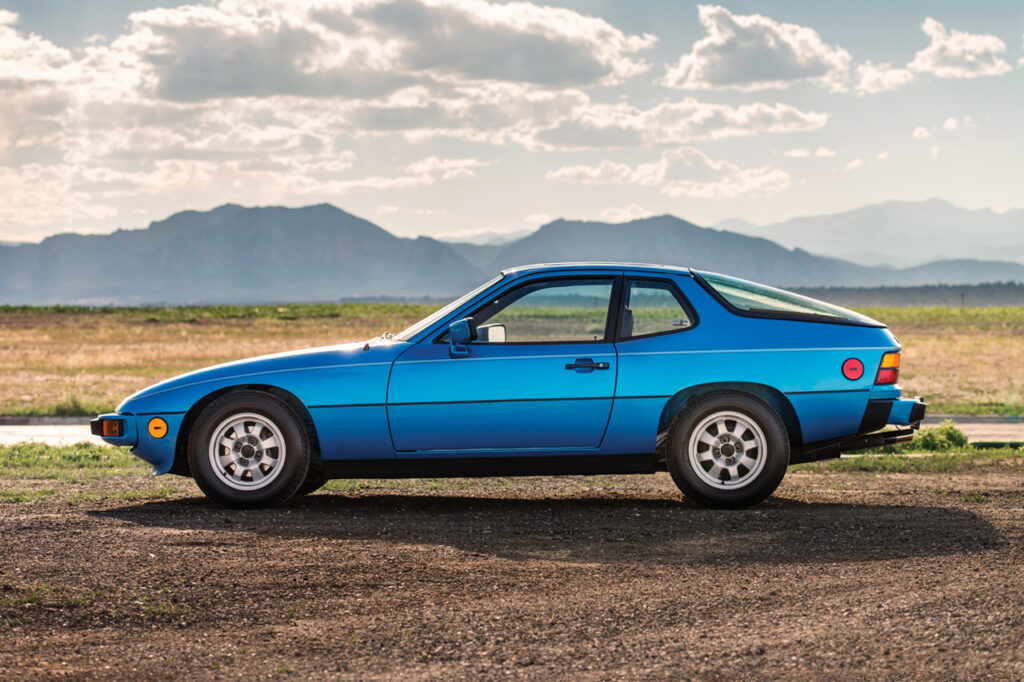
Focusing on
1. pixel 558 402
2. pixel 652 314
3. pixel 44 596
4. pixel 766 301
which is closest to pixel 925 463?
pixel 766 301

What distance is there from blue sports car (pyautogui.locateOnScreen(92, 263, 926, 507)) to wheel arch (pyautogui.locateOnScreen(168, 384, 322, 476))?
0.01m

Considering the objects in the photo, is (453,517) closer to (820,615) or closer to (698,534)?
(698,534)

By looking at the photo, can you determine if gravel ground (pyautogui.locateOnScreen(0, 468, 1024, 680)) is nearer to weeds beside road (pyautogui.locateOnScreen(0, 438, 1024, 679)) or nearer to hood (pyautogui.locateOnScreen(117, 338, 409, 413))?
weeds beside road (pyautogui.locateOnScreen(0, 438, 1024, 679))

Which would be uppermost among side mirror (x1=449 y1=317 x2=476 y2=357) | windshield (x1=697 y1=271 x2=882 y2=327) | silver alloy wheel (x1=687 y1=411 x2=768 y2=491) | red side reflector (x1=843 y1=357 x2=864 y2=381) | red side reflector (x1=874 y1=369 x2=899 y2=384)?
windshield (x1=697 y1=271 x2=882 y2=327)

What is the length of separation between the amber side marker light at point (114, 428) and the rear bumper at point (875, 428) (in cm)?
478

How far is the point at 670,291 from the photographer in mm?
7988

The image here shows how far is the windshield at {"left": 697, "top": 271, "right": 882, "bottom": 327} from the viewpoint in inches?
317

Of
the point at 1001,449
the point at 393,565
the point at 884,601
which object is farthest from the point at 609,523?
the point at 1001,449

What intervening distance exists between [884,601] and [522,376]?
303cm

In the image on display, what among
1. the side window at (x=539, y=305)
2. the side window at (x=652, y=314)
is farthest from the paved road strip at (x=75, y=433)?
the side window at (x=539, y=305)

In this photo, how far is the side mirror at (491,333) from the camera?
7875 millimetres

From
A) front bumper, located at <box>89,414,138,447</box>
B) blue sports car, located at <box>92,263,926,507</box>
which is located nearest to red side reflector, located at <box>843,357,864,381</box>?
blue sports car, located at <box>92,263,926,507</box>

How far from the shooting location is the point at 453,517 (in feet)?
24.9

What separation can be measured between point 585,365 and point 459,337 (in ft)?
2.88
